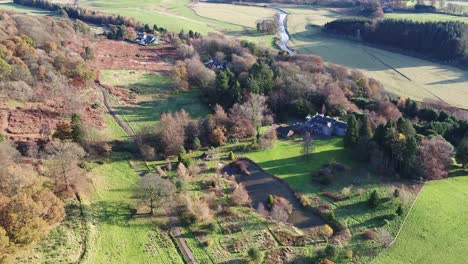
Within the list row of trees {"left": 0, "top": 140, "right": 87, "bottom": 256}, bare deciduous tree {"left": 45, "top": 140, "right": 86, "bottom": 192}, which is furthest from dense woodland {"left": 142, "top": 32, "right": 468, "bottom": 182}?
row of trees {"left": 0, "top": 140, "right": 87, "bottom": 256}

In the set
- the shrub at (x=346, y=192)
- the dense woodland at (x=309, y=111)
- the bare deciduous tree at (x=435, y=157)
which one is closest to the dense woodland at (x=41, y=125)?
the dense woodland at (x=309, y=111)

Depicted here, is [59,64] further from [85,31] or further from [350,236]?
[350,236]

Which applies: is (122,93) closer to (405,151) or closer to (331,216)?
(331,216)

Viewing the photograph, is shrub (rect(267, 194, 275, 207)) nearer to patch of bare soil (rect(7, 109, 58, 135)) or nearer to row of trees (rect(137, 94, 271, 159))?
row of trees (rect(137, 94, 271, 159))

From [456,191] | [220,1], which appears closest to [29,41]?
[456,191]

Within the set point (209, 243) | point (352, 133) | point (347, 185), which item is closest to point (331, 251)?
point (209, 243)

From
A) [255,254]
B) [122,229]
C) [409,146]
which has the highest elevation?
[409,146]

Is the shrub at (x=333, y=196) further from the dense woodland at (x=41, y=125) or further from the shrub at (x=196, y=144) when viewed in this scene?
the dense woodland at (x=41, y=125)
